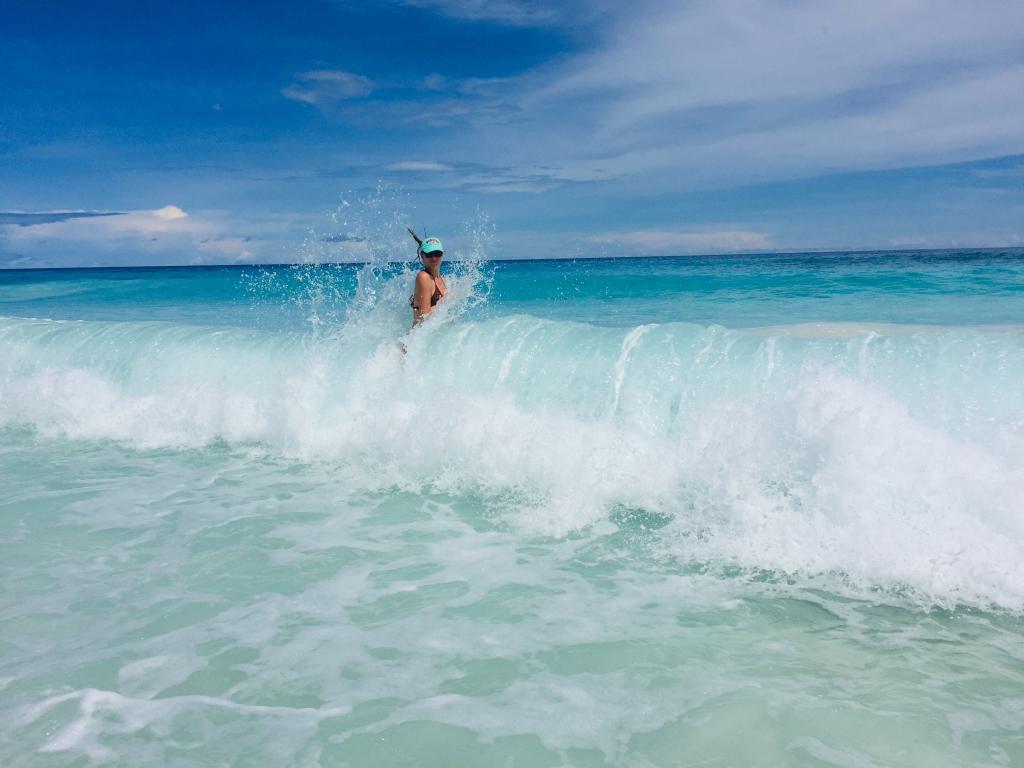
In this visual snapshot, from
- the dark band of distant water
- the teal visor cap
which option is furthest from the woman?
the dark band of distant water

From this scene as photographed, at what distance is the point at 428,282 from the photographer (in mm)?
9398

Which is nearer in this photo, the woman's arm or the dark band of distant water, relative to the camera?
the woman's arm

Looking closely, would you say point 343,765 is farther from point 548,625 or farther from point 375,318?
point 375,318

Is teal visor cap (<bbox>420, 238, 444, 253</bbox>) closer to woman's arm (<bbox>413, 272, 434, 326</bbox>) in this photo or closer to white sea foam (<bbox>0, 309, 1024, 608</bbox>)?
woman's arm (<bbox>413, 272, 434, 326</bbox>)

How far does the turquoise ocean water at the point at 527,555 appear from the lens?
3646 mm

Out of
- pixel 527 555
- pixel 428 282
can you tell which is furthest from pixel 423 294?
pixel 527 555

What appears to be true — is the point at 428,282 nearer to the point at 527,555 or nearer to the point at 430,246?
the point at 430,246

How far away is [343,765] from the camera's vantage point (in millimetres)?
3414

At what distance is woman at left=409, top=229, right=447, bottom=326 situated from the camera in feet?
29.9

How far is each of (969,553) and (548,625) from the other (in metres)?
3.01

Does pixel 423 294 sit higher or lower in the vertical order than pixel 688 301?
higher

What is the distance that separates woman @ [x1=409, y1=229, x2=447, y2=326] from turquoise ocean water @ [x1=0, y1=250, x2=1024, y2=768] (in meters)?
0.36

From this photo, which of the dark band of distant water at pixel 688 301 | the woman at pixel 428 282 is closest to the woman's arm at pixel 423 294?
the woman at pixel 428 282

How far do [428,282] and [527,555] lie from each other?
4.67 meters
